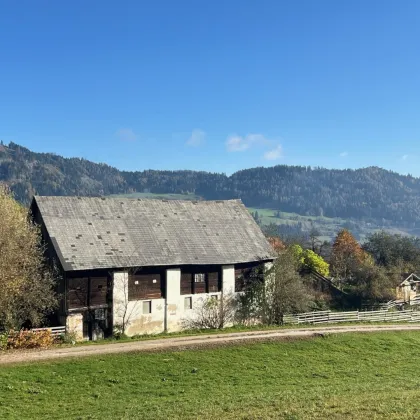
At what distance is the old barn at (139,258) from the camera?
1465 inches

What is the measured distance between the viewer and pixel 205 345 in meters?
31.1

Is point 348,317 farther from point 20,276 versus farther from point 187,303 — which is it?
point 20,276

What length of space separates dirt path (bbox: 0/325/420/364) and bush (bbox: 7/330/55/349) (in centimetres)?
137

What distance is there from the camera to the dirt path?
27.4m

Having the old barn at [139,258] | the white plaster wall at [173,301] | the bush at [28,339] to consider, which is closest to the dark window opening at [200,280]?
the old barn at [139,258]

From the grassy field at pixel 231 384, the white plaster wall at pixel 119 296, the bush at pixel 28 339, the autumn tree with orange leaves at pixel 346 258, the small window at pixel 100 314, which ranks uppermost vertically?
the autumn tree with orange leaves at pixel 346 258

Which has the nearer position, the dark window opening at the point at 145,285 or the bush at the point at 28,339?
the bush at the point at 28,339

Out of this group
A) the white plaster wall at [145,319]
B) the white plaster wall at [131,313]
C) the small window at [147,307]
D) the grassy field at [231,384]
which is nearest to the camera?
the grassy field at [231,384]

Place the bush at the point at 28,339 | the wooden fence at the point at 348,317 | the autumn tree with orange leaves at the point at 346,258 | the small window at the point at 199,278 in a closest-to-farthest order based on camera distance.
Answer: the bush at the point at 28,339, the small window at the point at 199,278, the wooden fence at the point at 348,317, the autumn tree with orange leaves at the point at 346,258

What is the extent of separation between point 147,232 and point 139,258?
12.6 ft

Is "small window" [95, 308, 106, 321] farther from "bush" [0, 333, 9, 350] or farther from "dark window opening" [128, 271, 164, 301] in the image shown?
"bush" [0, 333, 9, 350]

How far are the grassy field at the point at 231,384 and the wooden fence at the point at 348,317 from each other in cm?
940

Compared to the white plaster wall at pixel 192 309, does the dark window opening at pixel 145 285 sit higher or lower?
higher

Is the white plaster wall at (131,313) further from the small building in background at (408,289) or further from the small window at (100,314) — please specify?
the small building in background at (408,289)
